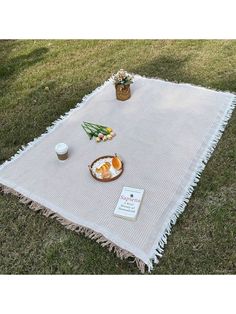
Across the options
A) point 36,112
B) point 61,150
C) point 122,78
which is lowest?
point 36,112

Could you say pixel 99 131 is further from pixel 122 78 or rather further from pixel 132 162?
pixel 122 78

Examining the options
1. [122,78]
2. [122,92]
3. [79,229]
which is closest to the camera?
[79,229]

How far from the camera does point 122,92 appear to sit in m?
3.86

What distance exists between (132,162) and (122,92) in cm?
103

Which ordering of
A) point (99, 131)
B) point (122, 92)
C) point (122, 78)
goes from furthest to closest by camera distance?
point (122, 92) → point (122, 78) → point (99, 131)

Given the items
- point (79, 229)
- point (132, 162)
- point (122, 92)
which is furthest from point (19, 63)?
point (79, 229)

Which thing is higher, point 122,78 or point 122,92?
point 122,78

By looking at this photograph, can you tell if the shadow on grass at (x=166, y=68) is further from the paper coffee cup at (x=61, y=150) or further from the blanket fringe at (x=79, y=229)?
the blanket fringe at (x=79, y=229)

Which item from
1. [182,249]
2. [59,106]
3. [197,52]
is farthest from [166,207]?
[197,52]

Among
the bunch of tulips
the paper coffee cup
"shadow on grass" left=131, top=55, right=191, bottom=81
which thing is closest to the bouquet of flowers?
the bunch of tulips

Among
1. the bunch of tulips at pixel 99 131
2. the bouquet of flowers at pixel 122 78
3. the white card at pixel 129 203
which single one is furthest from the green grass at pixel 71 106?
the bouquet of flowers at pixel 122 78

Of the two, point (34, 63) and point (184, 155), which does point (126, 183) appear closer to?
point (184, 155)

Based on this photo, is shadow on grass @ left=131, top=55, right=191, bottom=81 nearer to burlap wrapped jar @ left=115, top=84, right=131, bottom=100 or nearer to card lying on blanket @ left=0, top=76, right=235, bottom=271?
card lying on blanket @ left=0, top=76, right=235, bottom=271

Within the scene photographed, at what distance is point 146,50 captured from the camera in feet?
16.3
